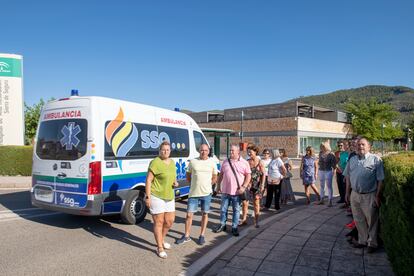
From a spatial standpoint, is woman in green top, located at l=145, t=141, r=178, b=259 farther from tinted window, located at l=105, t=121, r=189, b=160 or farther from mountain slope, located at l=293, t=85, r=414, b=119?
mountain slope, located at l=293, t=85, r=414, b=119

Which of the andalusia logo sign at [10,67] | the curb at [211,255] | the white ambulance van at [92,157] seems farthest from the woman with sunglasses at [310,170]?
the andalusia logo sign at [10,67]

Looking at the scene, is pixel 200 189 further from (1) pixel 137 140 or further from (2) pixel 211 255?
(1) pixel 137 140

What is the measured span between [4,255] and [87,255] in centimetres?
121

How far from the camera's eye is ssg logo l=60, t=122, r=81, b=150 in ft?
19.8

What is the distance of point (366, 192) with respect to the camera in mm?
4859

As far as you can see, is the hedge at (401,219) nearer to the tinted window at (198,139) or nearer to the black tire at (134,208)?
the black tire at (134,208)

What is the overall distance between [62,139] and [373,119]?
43.4m

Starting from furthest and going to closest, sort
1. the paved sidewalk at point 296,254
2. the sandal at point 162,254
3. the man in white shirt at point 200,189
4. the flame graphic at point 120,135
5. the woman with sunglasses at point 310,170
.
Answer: the woman with sunglasses at point 310,170 < the flame graphic at point 120,135 < the man in white shirt at point 200,189 < the sandal at point 162,254 < the paved sidewalk at point 296,254

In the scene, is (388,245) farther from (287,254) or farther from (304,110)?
(304,110)

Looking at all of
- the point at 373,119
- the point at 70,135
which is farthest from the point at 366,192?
the point at 373,119

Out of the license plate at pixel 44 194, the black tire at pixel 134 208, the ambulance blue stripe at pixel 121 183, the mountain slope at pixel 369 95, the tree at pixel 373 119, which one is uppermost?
the mountain slope at pixel 369 95

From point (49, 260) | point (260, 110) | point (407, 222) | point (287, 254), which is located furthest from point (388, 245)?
point (260, 110)

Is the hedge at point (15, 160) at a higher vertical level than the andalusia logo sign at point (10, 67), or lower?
lower

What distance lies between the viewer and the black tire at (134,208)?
21.1ft
